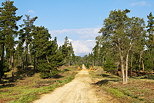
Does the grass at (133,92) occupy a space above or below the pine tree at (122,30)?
below

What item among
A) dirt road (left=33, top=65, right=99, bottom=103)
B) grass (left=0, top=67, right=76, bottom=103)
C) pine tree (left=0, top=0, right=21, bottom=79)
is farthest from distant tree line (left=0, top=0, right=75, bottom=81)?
dirt road (left=33, top=65, right=99, bottom=103)

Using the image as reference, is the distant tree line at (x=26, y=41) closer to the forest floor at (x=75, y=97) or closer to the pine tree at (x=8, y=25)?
the pine tree at (x=8, y=25)

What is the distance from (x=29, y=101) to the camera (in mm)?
15156

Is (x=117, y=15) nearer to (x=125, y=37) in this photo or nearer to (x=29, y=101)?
(x=125, y=37)

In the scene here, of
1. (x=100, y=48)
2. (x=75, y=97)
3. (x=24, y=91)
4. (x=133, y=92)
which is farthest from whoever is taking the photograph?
(x=100, y=48)

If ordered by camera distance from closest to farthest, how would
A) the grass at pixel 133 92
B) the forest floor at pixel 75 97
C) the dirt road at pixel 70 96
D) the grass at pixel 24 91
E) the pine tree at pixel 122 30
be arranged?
1. the grass at pixel 133 92
2. the forest floor at pixel 75 97
3. the dirt road at pixel 70 96
4. the grass at pixel 24 91
5. the pine tree at pixel 122 30

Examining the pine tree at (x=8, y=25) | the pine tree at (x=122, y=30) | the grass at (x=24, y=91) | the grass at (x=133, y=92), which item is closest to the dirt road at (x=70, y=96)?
the grass at (x=24, y=91)

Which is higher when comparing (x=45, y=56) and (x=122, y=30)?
(x=122, y=30)

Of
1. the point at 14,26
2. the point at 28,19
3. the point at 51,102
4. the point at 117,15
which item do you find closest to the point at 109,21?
the point at 117,15

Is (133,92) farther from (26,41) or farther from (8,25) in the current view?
(26,41)

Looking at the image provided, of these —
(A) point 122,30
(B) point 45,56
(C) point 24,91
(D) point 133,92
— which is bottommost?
(C) point 24,91

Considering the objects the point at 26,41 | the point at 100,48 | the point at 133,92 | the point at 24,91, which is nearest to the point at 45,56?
the point at 26,41

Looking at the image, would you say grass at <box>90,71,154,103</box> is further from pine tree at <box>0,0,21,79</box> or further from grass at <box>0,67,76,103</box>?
pine tree at <box>0,0,21,79</box>

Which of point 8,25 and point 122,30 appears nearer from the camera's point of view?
point 122,30
